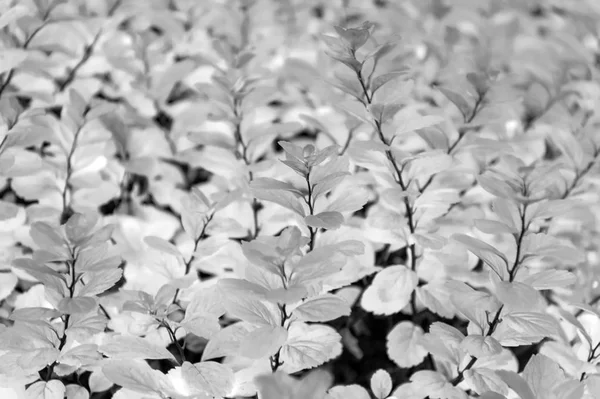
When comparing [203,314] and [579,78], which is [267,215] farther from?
[579,78]

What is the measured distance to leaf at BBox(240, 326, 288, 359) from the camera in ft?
1.65

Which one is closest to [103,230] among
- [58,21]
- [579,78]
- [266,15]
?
[58,21]

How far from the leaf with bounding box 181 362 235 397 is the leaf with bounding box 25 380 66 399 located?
0.13 meters

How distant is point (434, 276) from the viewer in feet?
2.37

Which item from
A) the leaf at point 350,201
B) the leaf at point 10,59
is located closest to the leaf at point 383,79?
the leaf at point 350,201

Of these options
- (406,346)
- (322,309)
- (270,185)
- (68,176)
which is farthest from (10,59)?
(406,346)

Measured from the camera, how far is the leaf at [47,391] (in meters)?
0.57

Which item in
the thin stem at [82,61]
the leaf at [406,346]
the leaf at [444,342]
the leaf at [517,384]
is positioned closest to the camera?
the leaf at [517,384]

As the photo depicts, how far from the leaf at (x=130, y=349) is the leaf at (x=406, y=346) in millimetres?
277

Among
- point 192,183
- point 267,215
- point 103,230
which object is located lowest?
point 192,183

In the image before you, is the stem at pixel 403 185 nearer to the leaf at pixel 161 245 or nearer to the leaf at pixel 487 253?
the leaf at pixel 487 253

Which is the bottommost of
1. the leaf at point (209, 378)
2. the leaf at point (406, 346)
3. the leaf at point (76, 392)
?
the leaf at point (406, 346)

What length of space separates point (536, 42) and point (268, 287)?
102 centimetres

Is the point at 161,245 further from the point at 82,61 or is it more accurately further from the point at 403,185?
the point at 82,61
